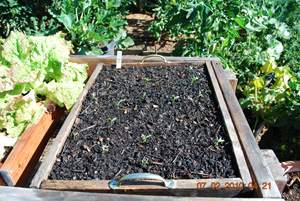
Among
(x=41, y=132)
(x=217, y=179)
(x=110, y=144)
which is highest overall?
(x=217, y=179)

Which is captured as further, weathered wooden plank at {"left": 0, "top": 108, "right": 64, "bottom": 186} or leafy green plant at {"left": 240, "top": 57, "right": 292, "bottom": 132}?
leafy green plant at {"left": 240, "top": 57, "right": 292, "bottom": 132}

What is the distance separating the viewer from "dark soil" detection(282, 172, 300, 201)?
192 centimetres

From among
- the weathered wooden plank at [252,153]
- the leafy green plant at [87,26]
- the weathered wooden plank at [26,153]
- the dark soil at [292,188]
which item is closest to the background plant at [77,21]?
the leafy green plant at [87,26]

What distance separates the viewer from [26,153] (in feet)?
5.31

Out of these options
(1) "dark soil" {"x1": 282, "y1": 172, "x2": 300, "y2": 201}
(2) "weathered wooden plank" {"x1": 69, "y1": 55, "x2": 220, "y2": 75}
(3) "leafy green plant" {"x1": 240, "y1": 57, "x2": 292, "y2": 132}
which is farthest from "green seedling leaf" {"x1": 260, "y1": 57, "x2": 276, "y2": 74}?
(1) "dark soil" {"x1": 282, "y1": 172, "x2": 300, "y2": 201}

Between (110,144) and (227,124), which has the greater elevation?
(227,124)

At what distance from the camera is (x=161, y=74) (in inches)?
87.7

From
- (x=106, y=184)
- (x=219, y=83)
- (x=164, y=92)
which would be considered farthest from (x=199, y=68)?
(x=106, y=184)

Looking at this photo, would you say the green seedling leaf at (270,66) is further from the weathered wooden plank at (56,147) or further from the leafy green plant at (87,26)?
the weathered wooden plank at (56,147)

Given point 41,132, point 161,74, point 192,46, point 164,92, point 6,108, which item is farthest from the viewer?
point 192,46

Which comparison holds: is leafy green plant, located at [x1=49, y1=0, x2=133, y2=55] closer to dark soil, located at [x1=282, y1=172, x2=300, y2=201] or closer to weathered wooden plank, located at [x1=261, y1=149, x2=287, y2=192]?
weathered wooden plank, located at [x1=261, y1=149, x2=287, y2=192]

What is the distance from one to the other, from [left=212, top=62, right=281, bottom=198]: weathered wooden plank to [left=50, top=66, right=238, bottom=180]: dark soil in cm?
10

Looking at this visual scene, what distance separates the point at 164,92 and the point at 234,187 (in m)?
0.98

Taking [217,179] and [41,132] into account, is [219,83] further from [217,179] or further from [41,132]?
[41,132]
